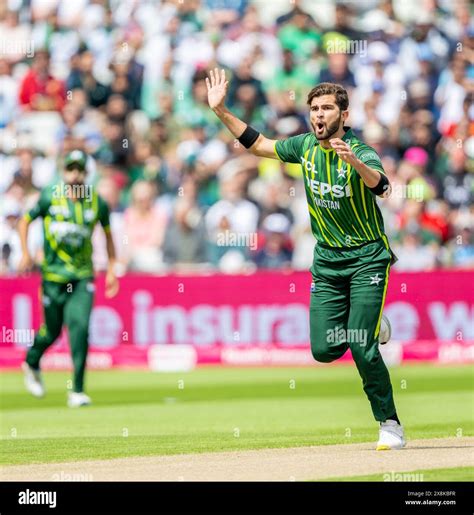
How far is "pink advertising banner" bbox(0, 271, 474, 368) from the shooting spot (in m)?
19.2

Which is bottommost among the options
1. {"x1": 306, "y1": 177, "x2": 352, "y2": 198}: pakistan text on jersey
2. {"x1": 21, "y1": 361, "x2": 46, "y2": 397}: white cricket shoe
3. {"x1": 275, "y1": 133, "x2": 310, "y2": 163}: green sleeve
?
{"x1": 21, "y1": 361, "x2": 46, "y2": 397}: white cricket shoe

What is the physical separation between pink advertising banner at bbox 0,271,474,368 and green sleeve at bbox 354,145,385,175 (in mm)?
9517

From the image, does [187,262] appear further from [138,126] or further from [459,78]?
[459,78]

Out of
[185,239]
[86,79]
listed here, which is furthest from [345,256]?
[86,79]

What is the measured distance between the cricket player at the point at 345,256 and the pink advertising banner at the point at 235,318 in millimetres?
9134

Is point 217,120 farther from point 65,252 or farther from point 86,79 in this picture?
point 65,252

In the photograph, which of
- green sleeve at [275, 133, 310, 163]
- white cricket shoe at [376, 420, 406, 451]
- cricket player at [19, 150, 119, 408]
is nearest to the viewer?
white cricket shoe at [376, 420, 406, 451]

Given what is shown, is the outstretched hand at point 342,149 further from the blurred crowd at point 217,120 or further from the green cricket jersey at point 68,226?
the blurred crowd at point 217,120

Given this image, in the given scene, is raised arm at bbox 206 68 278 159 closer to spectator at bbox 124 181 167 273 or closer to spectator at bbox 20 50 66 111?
spectator at bbox 124 181 167 273

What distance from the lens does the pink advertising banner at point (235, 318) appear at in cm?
1922

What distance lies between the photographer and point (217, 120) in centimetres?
2262

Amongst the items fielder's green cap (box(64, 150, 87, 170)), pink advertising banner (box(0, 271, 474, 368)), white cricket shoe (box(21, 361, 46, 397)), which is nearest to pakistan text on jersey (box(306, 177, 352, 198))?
fielder's green cap (box(64, 150, 87, 170))

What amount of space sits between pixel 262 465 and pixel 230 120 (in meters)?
2.69

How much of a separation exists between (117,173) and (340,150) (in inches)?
529
